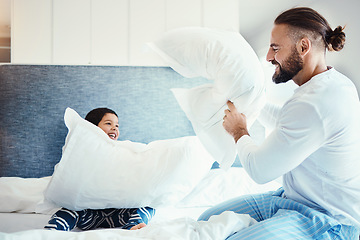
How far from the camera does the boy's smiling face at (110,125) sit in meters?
1.59

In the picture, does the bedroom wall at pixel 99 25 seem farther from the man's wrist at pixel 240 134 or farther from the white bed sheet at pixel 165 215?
the man's wrist at pixel 240 134

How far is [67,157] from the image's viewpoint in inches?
47.4

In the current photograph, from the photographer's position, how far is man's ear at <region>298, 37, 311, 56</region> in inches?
39.1

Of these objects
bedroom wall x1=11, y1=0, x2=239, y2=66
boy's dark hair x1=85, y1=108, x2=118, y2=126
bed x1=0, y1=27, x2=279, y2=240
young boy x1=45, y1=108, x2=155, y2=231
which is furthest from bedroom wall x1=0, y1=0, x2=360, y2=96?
young boy x1=45, y1=108, x2=155, y2=231

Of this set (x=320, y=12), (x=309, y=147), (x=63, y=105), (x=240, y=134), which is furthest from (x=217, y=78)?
(x=63, y=105)

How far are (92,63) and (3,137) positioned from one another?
617mm

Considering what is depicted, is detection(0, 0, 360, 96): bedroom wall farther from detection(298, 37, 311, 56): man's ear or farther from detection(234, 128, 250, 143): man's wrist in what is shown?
detection(234, 128, 250, 143): man's wrist

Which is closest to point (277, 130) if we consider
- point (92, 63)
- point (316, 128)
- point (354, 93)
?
point (316, 128)

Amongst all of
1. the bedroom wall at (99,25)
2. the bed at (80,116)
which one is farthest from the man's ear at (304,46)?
the bedroom wall at (99,25)

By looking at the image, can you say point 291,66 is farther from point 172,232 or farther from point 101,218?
point 101,218

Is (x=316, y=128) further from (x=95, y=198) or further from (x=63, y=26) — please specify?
(x=63, y=26)

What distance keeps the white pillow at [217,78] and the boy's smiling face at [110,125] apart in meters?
0.45

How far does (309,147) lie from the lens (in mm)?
895

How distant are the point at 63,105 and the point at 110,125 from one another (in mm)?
328
